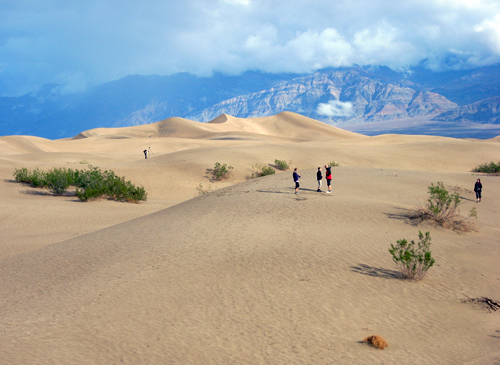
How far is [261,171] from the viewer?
1283 inches

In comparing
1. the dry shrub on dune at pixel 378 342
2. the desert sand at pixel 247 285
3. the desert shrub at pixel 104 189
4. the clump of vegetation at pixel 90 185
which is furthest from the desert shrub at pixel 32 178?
the dry shrub on dune at pixel 378 342

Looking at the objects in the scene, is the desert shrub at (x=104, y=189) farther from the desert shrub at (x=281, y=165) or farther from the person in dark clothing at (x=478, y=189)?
the person in dark clothing at (x=478, y=189)

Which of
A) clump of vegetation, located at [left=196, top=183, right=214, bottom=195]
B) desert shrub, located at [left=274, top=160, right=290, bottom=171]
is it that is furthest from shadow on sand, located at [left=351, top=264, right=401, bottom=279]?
desert shrub, located at [left=274, top=160, right=290, bottom=171]

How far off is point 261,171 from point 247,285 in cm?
2471

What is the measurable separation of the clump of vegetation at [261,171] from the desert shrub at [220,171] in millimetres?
2023

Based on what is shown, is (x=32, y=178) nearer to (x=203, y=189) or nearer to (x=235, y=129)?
(x=203, y=189)

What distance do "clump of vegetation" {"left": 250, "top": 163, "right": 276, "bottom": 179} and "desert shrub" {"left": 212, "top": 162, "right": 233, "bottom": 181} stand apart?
2023 millimetres

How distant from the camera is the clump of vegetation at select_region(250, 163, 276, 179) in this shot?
30.9 meters

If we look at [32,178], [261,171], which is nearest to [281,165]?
[261,171]

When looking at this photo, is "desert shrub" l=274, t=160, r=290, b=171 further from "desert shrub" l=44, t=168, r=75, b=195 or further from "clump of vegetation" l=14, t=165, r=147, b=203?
"desert shrub" l=44, t=168, r=75, b=195

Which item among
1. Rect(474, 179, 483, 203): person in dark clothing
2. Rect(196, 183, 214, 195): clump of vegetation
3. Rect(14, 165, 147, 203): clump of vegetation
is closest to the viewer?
Rect(474, 179, 483, 203): person in dark clothing

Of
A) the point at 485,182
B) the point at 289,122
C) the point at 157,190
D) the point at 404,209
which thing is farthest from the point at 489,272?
the point at 289,122

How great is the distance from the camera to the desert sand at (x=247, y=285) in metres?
5.96

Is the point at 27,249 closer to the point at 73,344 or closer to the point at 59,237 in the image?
the point at 59,237
